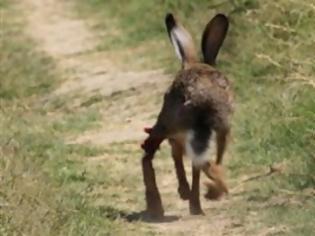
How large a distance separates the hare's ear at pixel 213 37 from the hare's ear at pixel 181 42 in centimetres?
9

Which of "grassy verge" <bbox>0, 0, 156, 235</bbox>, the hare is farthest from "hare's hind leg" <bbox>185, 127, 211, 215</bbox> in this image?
"grassy verge" <bbox>0, 0, 156, 235</bbox>

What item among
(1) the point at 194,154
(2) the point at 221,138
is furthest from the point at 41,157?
(1) the point at 194,154

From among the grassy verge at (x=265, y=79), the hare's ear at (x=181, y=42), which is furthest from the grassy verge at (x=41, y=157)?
the hare's ear at (x=181, y=42)

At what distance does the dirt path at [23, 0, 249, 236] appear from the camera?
7.74 m

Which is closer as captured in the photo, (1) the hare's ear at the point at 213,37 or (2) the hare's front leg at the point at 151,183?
(2) the hare's front leg at the point at 151,183

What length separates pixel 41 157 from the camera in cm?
918

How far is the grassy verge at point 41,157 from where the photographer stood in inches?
264

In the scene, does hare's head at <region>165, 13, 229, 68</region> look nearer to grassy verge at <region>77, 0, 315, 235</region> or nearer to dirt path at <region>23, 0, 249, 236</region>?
grassy verge at <region>77, 0, 315, 235</region>

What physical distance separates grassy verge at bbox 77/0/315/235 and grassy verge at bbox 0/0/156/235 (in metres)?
0.96

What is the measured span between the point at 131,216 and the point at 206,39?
55.6 inches

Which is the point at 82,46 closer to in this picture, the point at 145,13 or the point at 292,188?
the point at 145,13

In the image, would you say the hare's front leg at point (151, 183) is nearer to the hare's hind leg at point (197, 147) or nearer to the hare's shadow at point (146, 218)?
the hare's shadow at point (146, 218)

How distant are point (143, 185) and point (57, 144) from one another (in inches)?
50.2

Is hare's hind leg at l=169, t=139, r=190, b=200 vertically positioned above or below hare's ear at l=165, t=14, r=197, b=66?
below
